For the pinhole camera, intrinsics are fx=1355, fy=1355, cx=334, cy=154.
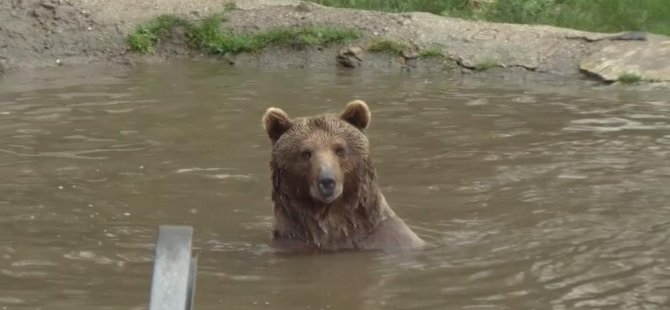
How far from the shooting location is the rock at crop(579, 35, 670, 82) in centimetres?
1343

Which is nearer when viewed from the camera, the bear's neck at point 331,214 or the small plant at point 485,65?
the bear's neck at point 331,214

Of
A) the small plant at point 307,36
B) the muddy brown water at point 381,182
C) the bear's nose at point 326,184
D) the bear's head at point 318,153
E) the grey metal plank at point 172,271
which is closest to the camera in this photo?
the grey metal plank at point 172,271

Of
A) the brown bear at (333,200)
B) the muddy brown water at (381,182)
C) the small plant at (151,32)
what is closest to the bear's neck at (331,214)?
the brown bear at (333,200)

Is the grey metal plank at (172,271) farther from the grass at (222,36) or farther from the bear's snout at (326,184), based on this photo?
the grass at (222,36)

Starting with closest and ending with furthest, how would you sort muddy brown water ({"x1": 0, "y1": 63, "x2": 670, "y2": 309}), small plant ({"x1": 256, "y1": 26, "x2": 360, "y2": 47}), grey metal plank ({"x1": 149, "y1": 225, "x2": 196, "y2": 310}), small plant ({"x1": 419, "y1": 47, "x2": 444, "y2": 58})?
grey metal plank ({"x1": 149, "y1": 225, "x2": 196, "y2": 310}) < muddy brown water ({"x1": 0, "y1": 63, "x2": 670, "y2": 309}) < small plant ({"x1": 419, "y1": 47, "x2": 444, "y2": 58}) < small plant ({"x1": 256, "y1": 26, "x2": 360, "y2": 47})

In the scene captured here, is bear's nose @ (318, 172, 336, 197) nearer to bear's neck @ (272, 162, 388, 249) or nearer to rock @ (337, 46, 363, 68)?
bear's neck @ (272, 162, 388, 249)

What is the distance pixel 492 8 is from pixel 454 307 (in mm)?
9998

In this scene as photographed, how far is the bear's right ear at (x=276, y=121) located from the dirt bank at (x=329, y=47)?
6.27 meters

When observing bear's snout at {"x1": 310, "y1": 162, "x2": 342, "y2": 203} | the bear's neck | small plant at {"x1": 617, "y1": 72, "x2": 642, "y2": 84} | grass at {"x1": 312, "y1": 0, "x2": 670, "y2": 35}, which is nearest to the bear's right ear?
the bear's neck

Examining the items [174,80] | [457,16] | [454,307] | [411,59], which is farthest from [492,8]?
[454,307]

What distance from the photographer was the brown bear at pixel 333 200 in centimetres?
784

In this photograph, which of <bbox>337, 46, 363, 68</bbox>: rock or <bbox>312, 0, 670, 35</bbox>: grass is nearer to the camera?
<bbox>337, 46, 363, 68</bbox>: rock

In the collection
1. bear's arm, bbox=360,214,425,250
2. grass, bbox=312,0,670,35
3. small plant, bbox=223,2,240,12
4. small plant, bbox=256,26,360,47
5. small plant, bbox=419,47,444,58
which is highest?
grass, bbox=312,0,670,35

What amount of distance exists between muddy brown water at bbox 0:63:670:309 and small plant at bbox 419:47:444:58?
463 millimetres
